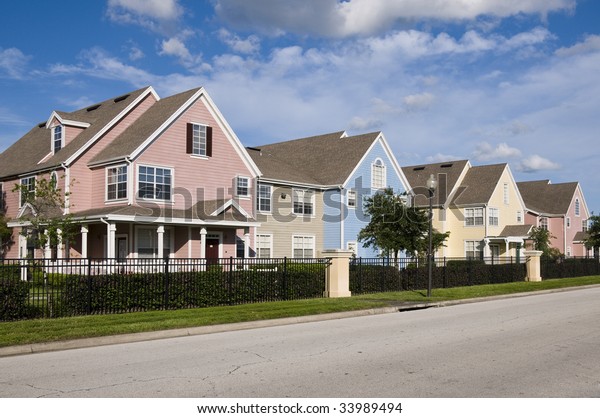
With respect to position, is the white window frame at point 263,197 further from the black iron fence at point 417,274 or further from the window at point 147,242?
the black iron fence at point 417,274

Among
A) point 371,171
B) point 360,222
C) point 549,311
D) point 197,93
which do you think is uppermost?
point 197,93

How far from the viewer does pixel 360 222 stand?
4244cm

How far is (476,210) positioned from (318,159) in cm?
1572

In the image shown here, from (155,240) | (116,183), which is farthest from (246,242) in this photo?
(116,183)

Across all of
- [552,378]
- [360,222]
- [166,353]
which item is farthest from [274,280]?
[360,222]

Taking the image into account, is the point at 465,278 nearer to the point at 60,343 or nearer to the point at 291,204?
the point at 291,204

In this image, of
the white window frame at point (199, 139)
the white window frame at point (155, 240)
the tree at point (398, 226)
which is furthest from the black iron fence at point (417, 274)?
the white window frame at point (199, 139)

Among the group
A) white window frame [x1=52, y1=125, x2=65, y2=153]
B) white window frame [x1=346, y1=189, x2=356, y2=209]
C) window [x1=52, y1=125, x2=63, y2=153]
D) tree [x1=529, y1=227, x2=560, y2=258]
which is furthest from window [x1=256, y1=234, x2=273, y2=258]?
tree [x1=529, y1=227, x2=560, y2=258]

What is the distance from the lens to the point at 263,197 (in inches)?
1496

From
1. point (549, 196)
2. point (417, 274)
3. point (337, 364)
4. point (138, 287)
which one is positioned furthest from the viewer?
point (549, 196)

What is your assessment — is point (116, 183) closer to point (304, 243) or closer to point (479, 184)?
point (304, 243)

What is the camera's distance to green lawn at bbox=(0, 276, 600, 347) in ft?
42.3

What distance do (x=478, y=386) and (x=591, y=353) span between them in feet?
12.7

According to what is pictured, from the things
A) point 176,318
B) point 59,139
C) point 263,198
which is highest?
point 59,139
